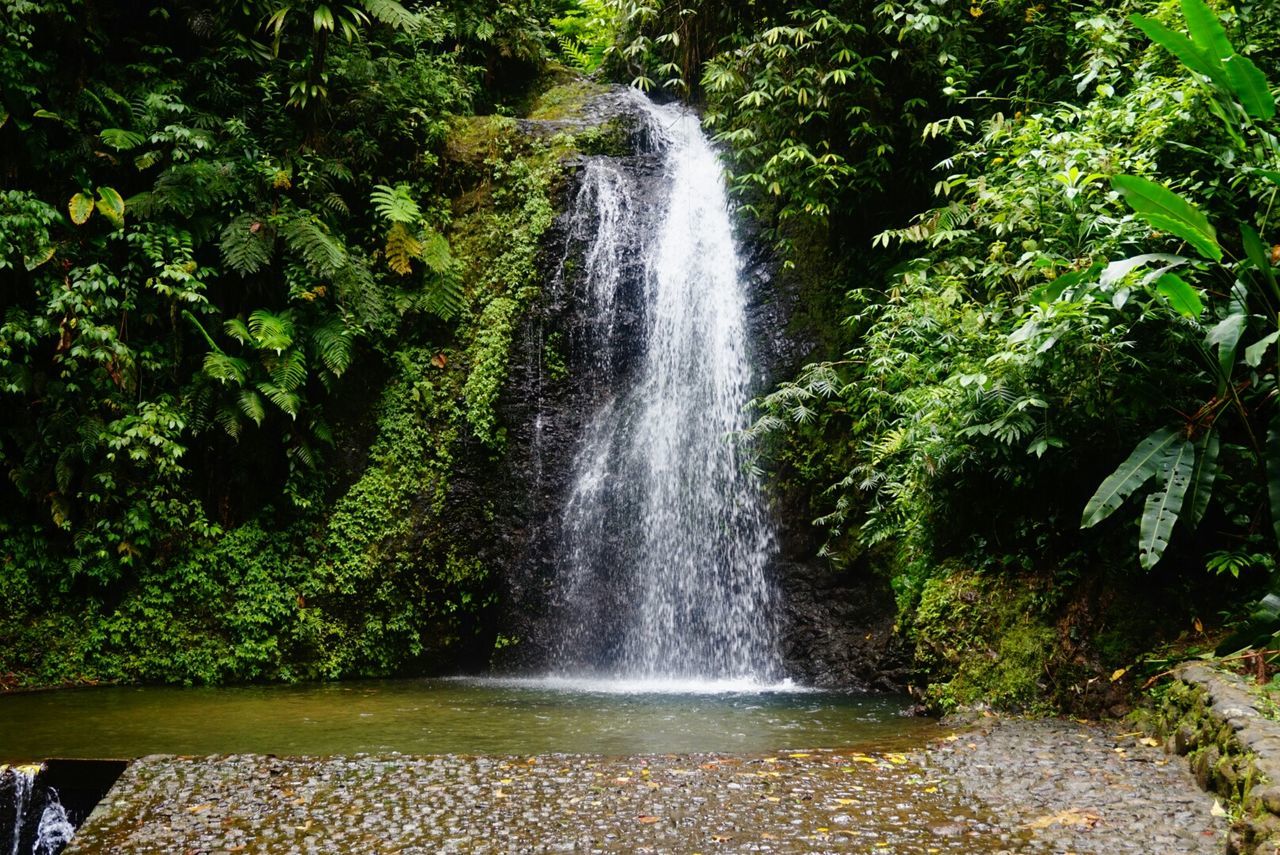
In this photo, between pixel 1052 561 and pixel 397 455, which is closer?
pixel 1052 561

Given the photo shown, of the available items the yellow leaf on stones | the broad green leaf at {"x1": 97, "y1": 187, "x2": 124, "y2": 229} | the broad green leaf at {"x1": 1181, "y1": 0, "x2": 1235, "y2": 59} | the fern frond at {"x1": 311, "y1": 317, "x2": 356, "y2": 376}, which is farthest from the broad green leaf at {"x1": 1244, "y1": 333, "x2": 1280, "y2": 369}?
the broad green leaf at {"x1": 97, "y1": 187, "x2": 124, "y2": 229}

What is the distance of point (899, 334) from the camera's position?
7223mm

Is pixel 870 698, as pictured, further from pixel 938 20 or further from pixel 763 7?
pixel 763 7

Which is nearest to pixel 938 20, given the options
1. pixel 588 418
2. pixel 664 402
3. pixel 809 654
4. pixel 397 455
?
pixel 664 402

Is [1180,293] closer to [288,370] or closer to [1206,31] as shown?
[1206,31]

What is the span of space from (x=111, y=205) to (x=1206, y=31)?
330 inches

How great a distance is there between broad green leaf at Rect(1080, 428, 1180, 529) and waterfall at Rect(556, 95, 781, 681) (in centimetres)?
367

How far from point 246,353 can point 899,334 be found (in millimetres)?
6001

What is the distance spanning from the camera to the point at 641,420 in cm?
880

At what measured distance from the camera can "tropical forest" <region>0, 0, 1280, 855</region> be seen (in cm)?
431

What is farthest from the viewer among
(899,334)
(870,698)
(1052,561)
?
(899,334)

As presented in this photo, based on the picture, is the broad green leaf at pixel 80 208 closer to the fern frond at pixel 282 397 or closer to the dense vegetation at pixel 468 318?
the dense vegetation at pixel 468 318

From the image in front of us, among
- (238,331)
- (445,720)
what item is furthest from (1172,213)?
(238,331)

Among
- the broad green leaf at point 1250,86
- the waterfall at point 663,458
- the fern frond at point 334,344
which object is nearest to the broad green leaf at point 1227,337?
the broad green leaf at point 1250,86
